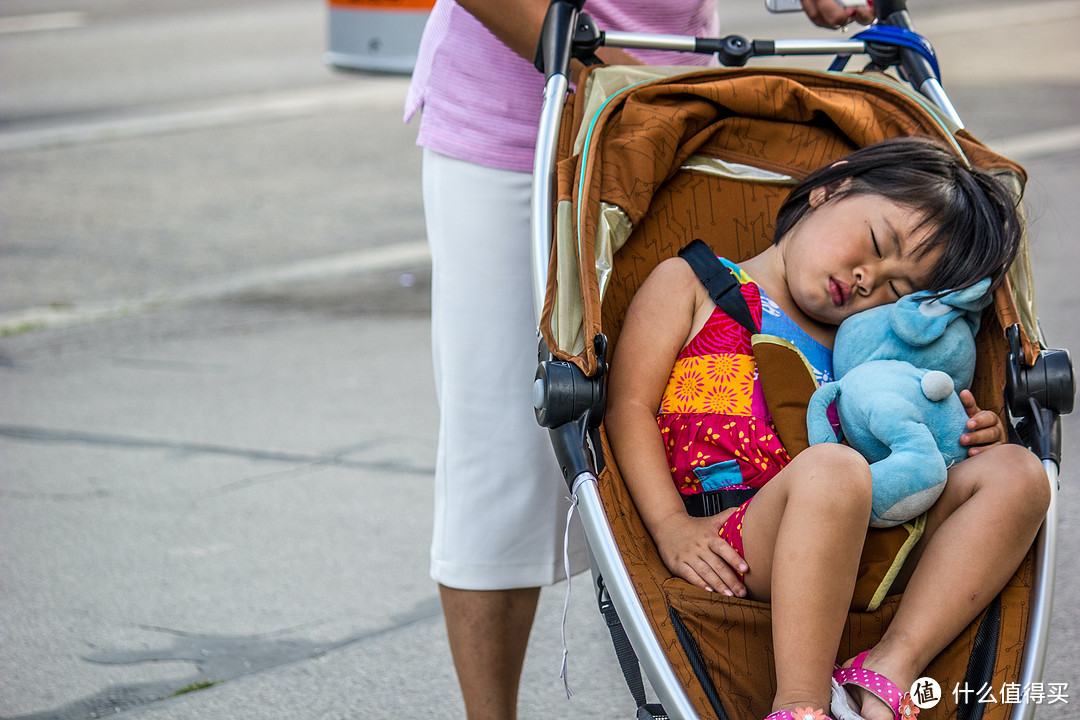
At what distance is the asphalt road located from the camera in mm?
2920

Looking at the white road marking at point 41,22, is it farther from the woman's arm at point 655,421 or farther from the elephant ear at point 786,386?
the elephant ear at point 786,386

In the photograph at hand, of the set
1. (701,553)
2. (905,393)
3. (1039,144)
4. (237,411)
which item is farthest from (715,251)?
(1039,144)

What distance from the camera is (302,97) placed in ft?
33.8

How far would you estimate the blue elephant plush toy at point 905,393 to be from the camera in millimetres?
2012

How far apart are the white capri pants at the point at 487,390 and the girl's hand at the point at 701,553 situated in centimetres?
42

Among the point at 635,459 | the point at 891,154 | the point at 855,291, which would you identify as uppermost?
the point at 891,154

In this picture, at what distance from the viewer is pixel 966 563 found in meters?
1.94

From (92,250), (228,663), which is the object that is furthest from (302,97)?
(228,663)

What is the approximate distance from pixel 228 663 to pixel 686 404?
4.56 feet

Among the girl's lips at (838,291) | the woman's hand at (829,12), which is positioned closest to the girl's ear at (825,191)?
the girl's lips at (838,291)

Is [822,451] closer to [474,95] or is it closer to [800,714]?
[800,714]

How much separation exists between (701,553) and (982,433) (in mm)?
561

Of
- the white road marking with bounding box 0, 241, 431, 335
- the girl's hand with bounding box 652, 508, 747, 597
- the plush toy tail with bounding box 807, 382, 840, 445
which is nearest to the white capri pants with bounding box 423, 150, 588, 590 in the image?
the girl's hand with bounding box 652, 508, 747, 597

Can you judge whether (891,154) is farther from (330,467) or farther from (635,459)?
(330,467)
